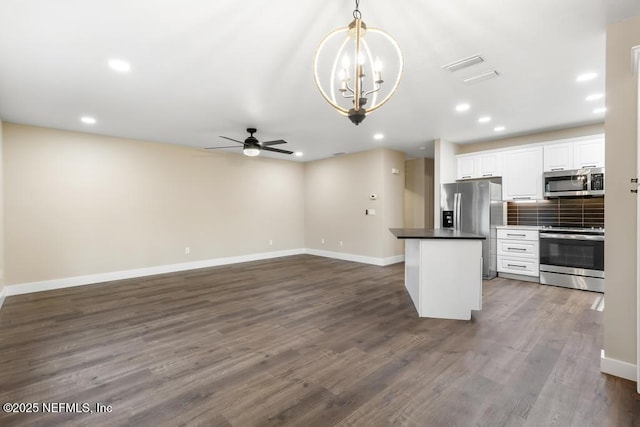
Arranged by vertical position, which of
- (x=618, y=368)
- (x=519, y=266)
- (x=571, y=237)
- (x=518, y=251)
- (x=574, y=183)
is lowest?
(x=618, y=368)

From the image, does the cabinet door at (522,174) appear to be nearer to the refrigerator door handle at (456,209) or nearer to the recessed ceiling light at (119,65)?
the refrigerator door handle at (456,209)

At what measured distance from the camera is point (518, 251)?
530cm

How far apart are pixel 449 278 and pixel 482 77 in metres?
2.30

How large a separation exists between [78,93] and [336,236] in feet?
19.4

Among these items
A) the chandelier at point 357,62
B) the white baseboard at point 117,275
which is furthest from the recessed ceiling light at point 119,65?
the white baseboard at point 117,275

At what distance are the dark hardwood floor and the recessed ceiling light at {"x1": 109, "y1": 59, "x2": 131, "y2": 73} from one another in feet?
9.03

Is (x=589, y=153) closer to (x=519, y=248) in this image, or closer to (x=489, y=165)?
(x=489, y=165)

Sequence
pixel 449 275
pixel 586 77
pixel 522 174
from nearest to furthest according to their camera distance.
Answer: pixel 586 77
pixel 449 275
pixel 522 174

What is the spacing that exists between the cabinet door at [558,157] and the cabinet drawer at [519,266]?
1675mm

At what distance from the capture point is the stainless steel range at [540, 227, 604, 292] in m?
4.48

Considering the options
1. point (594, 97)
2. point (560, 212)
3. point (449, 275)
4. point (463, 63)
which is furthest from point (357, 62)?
point (560, 212)

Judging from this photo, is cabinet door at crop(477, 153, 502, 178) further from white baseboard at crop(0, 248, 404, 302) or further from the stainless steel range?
white baseboard at crop(0, 248, 404, 302)

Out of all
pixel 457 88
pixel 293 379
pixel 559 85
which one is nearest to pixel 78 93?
pixel 293 379

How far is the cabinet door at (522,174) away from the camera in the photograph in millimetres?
5277
